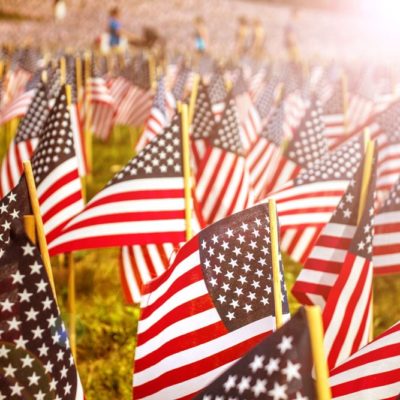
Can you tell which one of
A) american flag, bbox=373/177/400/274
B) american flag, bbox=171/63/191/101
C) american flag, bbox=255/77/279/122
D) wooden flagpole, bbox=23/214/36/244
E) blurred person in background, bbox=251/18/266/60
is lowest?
american flag, bbox=373/177/400/274

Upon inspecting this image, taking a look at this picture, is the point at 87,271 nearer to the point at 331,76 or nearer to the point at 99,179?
the point at 99,179

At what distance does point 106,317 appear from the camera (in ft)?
17.4

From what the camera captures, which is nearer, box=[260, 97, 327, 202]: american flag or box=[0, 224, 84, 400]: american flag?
box=[0, 224, 84, 400]: american flag

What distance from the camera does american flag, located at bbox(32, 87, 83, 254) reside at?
4.03 metres

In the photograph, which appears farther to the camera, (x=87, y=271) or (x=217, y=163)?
(x=87, y=271)

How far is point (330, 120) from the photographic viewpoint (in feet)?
26.4

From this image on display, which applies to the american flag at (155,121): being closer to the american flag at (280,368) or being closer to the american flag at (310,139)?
the american flag at (310,139)

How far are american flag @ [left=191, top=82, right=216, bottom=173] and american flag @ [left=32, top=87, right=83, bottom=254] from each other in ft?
5.14

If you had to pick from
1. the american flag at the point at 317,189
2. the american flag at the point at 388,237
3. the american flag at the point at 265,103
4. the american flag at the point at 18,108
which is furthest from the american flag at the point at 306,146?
the american flag at the point at 18,108

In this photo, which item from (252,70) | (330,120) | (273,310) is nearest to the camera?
(273,310)

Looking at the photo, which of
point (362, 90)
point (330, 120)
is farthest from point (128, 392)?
point (362, 90)

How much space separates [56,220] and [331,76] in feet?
33.0

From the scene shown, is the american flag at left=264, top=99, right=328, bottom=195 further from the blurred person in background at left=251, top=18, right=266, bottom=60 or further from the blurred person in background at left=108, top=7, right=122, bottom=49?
the blurred person in background at left=251, top=18, right=266, bottom=60

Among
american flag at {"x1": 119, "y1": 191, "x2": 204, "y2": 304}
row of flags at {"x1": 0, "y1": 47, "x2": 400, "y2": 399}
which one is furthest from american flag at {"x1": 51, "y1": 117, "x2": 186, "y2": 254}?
american flag at {"x1": 119, "y1": 191, "x2": 204, "y2": 304}
